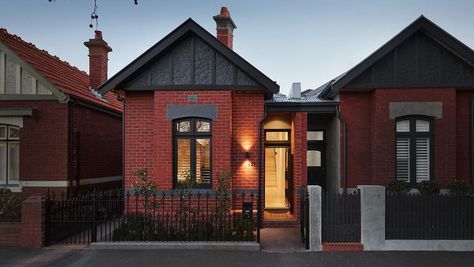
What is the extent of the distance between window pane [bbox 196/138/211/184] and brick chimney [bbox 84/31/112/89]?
7629mm

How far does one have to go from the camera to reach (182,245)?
29.9 ft

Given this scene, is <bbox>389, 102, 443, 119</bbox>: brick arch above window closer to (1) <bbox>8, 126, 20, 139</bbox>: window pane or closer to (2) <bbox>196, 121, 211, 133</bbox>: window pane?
(2) <bbox>196, 121, 211, 133</bbox>: window pane

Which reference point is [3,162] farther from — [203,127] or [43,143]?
[203,127]

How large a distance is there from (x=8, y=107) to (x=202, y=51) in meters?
6.21

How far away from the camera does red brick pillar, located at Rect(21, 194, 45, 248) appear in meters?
9.15

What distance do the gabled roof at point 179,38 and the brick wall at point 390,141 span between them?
324cm

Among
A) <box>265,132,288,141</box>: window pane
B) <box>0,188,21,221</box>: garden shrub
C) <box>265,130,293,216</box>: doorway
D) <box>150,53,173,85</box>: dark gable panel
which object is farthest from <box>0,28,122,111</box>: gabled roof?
<box>265,130,293,216</box>: doorway

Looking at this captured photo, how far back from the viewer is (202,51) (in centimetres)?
1081

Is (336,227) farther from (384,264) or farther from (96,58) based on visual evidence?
(96,58)

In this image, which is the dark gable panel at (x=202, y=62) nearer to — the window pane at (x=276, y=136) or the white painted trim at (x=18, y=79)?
the window pane at (x=276, y=136)

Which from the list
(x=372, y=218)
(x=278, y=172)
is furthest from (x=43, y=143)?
(x=372, y=218)

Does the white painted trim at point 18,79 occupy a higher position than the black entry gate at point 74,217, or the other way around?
the white painted trim at point 18,79

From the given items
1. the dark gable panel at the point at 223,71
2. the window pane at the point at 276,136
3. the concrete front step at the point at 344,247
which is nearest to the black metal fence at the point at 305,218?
A: the concrete front step at the point at 344,247

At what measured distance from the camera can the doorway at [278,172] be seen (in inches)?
517
